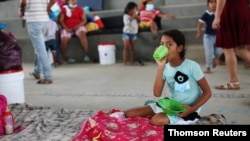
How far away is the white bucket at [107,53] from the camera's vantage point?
7395 mm

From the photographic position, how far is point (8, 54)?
160 inches

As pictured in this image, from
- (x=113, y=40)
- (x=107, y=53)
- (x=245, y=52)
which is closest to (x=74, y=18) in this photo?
(x=113, y=40)

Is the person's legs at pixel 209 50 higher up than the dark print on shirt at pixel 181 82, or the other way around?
the dark print on shirt at pixel 181 82

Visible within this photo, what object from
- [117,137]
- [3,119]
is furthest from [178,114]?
[3,119]

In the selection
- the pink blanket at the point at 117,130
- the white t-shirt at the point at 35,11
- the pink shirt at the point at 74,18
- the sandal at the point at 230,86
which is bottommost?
the sandal at the point at 230,86

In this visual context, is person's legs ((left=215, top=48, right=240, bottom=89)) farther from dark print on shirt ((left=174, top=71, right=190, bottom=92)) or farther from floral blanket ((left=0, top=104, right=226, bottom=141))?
dark print on shirt ((left=174, top=71, right=190, bottom=92))

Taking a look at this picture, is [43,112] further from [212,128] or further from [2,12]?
[2,12]

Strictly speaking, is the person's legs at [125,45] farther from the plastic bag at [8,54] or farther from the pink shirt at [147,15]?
the plastic bag at [8,54]

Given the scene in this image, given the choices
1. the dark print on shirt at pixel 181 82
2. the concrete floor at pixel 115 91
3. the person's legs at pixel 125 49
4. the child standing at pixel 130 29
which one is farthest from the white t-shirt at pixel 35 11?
the dark print on shirt at pixel 181 82

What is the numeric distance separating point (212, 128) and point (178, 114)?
0.86 metres

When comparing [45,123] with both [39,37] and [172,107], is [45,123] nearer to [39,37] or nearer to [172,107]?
[172,107]

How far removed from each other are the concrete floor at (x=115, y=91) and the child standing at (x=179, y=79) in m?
0.52

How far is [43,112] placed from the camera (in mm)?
3824

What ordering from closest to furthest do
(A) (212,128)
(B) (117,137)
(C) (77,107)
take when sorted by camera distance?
1. (A) (212,128)
2. (B) (117,137)
3. (C) (77,107)
